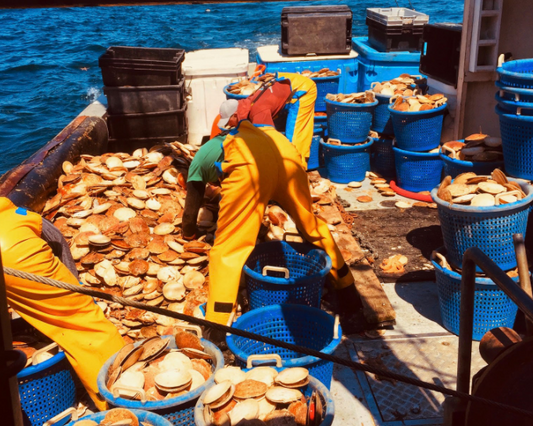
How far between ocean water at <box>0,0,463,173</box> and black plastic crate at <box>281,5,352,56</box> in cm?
607

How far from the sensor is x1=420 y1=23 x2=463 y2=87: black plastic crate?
18.1 feet

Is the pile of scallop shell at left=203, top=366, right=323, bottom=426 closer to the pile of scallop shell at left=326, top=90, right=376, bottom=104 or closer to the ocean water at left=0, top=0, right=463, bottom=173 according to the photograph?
the pile of scallop shell at left=326, top=90, right=376, bottom=104

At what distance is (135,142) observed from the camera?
6.39 metres

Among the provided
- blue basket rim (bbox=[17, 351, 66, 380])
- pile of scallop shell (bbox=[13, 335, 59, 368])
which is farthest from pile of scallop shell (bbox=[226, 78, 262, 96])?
blue basket rim (bbox=[17, 351, 66, 380])

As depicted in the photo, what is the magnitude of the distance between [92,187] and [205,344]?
2577 millimetres

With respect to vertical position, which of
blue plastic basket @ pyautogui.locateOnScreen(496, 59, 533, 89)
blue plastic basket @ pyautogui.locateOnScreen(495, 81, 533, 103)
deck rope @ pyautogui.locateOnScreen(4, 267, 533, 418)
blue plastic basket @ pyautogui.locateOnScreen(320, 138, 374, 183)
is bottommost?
blue plastic basket @ pyautogui.locateOnScreen(320, 138, 374, 183)

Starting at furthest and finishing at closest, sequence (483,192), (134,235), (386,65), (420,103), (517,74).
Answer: (386,65) → (420,103) → (134,235) → (517,74) → (483,192)

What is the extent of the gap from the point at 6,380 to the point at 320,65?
6582mm

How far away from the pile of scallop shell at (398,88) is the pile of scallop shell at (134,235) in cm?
237

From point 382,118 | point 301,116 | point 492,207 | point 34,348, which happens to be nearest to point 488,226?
point 492,207

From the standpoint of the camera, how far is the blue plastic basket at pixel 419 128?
5.52 metres

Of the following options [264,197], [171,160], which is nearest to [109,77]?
[171,160]

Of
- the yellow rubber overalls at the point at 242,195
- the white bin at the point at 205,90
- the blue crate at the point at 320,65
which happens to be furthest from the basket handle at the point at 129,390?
the blue crate at the point at 320,65

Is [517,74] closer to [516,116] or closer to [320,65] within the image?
[516,116]
